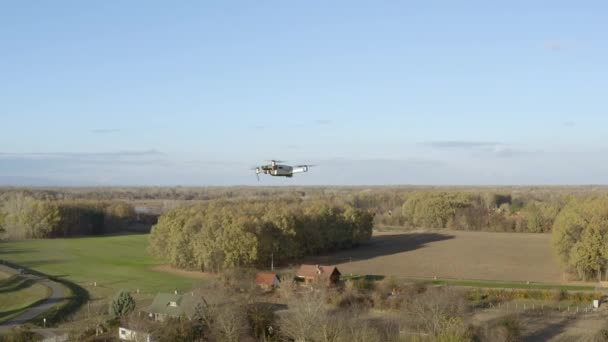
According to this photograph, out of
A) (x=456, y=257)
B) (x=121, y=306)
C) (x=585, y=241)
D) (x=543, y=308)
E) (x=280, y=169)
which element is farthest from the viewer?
(x=456, y=257)

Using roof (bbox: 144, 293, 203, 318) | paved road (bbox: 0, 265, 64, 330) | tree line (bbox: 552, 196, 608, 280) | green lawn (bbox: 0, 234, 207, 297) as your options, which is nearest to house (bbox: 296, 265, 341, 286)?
green lawn (bbox: 0, 234, 207, 297)

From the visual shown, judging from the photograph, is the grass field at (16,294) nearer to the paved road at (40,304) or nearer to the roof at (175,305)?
the paved road at (40,304)

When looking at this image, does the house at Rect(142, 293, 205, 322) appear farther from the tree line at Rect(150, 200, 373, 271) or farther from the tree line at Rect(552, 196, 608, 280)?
the tree line at Rect(552, 196, 608, 280)

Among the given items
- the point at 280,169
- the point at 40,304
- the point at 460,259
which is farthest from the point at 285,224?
the point at 280,169

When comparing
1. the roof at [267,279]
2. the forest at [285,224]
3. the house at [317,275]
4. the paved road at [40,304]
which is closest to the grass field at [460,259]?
the forest at [285,224]

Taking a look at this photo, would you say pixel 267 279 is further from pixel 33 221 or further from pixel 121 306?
pixel 33 221

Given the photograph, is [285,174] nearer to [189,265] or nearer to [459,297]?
[459,297]
